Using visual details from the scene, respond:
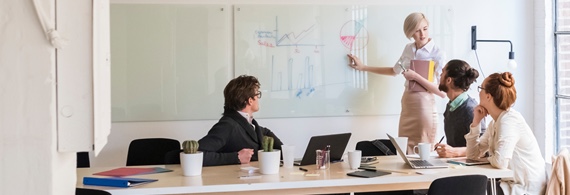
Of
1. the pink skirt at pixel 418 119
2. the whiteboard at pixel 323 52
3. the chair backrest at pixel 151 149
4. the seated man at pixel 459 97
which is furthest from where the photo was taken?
the whiteboard at pixel 323 52

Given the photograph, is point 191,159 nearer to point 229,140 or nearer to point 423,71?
point 229,140

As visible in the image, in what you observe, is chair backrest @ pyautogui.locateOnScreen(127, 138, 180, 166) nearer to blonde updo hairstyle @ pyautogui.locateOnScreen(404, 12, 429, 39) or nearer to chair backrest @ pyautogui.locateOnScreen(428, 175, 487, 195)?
blonde updo hairstyle @ pyautogui.locateOnScreen(404, 12, 429, 39)

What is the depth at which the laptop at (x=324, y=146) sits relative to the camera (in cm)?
343

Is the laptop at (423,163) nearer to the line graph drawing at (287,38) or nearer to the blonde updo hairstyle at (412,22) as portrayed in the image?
the blonde updo hairstyle at (412,22)

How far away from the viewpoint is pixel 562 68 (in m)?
5.12

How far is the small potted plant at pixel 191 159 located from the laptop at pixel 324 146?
64 cm

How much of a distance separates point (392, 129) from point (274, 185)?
8.40 ft

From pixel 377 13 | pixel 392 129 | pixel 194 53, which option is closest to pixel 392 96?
pixel 392 129

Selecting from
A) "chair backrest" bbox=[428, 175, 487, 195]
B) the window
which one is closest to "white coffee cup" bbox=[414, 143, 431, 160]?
"chair backrest" bbox=[428, 175, 487, 195]

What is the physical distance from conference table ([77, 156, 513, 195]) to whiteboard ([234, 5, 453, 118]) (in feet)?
5.66

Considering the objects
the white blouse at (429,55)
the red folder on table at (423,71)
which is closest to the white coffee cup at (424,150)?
the red folder on table at (423,71)

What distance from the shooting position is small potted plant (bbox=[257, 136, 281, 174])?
3.15 metres

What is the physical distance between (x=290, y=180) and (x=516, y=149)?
4.61ft

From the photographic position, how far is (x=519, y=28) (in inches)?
211
